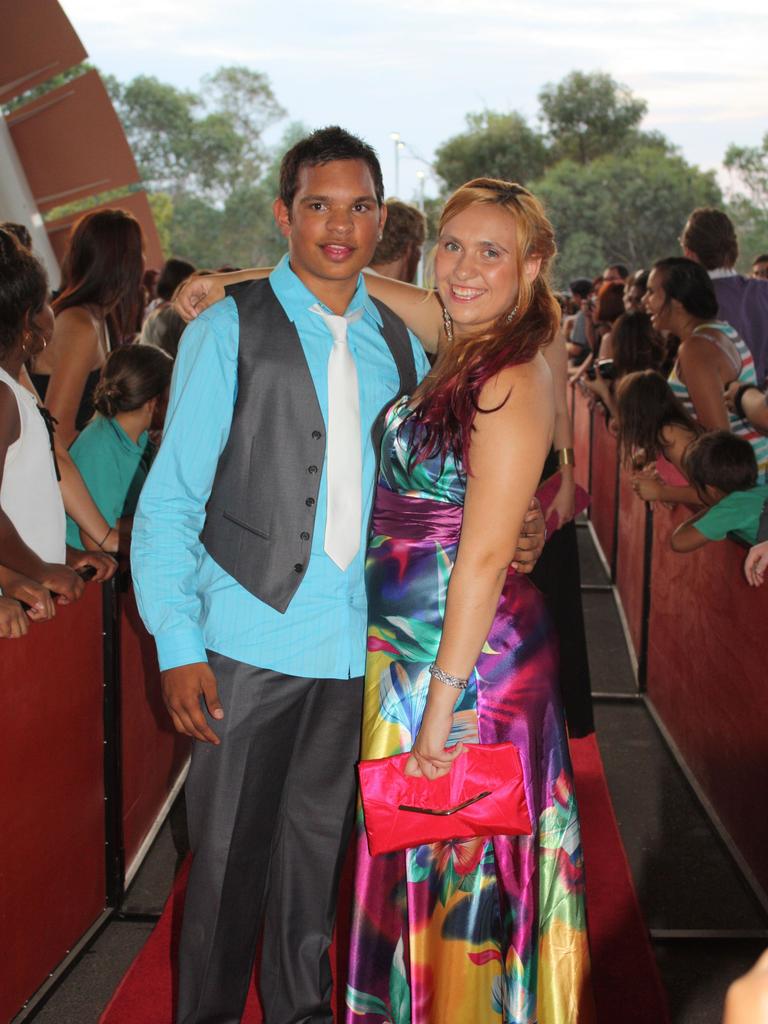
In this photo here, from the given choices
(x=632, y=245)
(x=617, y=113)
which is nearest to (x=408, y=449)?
(x=632, y=245)

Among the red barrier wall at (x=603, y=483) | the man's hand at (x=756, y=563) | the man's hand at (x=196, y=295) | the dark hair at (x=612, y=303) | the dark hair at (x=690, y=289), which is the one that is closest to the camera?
the man's hand at (x=196, y=295)

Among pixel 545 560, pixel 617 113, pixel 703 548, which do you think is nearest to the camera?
pixel 545 560

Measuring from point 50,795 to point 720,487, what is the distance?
8.78 ft

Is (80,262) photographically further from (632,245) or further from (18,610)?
(632,245)

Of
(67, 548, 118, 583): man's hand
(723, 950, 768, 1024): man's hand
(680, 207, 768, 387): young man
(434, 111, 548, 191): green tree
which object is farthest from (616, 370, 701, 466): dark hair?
(434, 111, 548, 191): green tree

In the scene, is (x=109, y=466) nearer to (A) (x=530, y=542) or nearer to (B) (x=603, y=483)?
(A) (x=530, y=542)

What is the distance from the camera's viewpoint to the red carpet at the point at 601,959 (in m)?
2.92

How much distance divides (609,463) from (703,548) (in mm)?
4290

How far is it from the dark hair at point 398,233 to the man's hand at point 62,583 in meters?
2.08

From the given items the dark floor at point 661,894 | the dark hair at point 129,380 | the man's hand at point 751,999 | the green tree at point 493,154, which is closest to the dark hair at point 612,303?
the dark floor at point 661,894

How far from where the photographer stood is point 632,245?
5631 centimetres

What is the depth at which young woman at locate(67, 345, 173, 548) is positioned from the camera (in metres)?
4.21

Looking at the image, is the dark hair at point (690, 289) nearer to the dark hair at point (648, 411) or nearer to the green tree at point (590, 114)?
the dark hair at point (648, 411)

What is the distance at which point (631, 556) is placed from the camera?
6.77 meters
